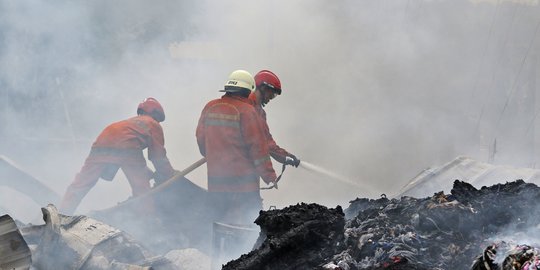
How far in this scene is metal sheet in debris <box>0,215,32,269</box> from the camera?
15.1 feet

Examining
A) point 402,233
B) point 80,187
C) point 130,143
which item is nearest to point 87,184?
point 80,187

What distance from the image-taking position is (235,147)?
7.38 meters

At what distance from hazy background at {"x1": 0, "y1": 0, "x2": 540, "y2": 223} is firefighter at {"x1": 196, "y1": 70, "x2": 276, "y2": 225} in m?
6.17

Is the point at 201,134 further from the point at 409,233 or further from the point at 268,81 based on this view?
the point at 409,233

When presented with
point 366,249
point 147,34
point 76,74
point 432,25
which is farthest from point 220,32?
point 366,249

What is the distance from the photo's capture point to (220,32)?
1858 centimetres

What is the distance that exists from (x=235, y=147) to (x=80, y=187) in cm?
193

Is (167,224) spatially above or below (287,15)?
below

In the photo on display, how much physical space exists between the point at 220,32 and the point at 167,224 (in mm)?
11610

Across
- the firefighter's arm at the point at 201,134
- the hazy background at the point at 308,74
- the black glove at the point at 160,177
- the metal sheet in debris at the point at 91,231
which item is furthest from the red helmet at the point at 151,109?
the hazy background at the point at 308,74

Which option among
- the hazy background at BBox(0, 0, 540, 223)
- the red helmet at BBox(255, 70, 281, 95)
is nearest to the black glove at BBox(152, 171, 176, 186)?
the red helmet at BBox(255, 70, 281, 95)

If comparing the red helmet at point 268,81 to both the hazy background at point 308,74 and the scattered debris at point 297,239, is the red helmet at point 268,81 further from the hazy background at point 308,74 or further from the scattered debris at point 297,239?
the hazy background at point 308,74

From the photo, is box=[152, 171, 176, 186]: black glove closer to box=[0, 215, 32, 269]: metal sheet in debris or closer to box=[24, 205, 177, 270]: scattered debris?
box=[24, 205, 177, 270]: scattered debris

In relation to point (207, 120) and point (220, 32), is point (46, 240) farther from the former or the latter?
point (220, 32)
